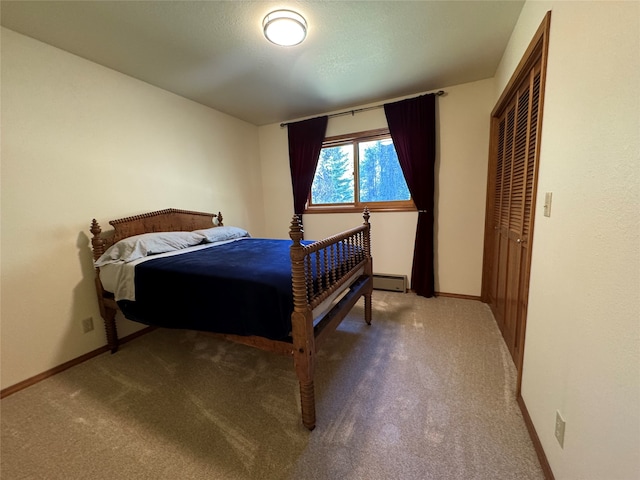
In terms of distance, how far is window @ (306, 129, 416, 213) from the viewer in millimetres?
3516

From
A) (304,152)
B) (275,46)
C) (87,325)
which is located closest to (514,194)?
(275,46)

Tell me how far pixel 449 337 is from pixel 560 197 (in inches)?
62.8

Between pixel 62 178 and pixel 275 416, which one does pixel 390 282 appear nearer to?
pixel 275 416

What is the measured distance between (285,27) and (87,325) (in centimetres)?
290

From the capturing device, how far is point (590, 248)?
3.05 feet

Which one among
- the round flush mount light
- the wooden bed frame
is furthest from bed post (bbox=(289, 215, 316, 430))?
the round flush mount light

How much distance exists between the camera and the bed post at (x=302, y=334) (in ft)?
4.68

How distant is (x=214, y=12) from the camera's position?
5.79ft

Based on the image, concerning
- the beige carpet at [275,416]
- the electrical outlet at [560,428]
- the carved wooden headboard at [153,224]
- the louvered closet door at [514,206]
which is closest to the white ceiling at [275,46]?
the louvered closet door at [514,206]

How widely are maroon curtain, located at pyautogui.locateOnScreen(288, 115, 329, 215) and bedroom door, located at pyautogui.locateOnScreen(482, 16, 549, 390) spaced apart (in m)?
2.10

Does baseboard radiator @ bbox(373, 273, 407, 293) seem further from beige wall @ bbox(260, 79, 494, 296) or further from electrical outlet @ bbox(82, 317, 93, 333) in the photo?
electrical outlet @ bbox(82, 317, 93, 333)

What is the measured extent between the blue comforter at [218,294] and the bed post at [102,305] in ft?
1.36

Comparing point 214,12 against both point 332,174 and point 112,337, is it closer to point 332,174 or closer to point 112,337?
point 332,174

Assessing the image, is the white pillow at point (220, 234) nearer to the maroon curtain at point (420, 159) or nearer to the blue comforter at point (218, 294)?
the blue comforter at point (218, 294)
